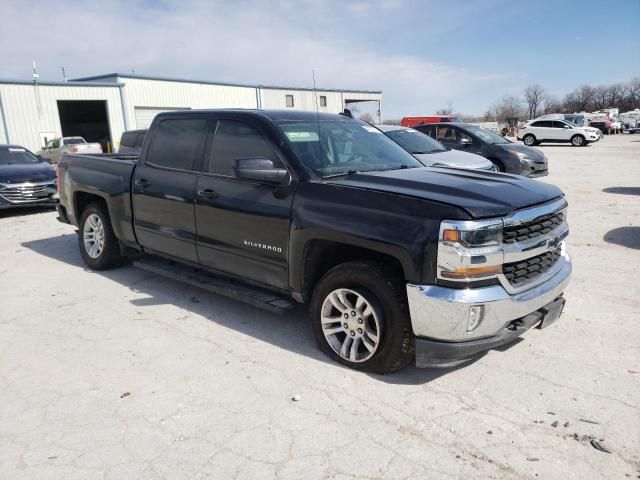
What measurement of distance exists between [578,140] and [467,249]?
32.6m

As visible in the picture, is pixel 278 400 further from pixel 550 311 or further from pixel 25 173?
pixel 25 173

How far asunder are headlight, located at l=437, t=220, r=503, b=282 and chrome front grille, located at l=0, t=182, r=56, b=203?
1020 cm

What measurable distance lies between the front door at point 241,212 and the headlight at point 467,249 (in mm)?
1298

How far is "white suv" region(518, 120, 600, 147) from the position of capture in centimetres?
3097

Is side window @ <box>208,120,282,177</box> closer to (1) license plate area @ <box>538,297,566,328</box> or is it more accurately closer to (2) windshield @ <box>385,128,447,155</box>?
(1) license plate area @ <box>538,297,566,328</box>

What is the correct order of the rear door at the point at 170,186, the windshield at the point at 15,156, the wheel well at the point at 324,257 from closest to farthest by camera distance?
the wheel well at the point at 324,257, the rear door at the point at 170,186, the windshield at the point at 15,156

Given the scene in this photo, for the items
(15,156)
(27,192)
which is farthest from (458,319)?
(15,156)

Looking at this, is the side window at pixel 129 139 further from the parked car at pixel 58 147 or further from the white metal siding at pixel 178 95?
the white metal siding at pixel 178 95

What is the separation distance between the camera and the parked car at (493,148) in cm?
1206

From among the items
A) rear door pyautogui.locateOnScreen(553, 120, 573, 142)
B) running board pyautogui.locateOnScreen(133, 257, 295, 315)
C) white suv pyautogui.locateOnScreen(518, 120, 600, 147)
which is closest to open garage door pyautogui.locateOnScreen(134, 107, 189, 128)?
white suv pyautogui.locateOnScreen(518, 120, 600, 147)

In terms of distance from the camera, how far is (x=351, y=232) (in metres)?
3.43

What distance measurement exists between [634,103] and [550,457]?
106348 mm

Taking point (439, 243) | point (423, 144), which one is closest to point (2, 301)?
point (439, 243)

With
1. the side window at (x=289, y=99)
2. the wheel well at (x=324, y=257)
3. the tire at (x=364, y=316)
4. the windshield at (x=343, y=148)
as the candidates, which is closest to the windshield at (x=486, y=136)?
the windshield at (x=343, y=148)
